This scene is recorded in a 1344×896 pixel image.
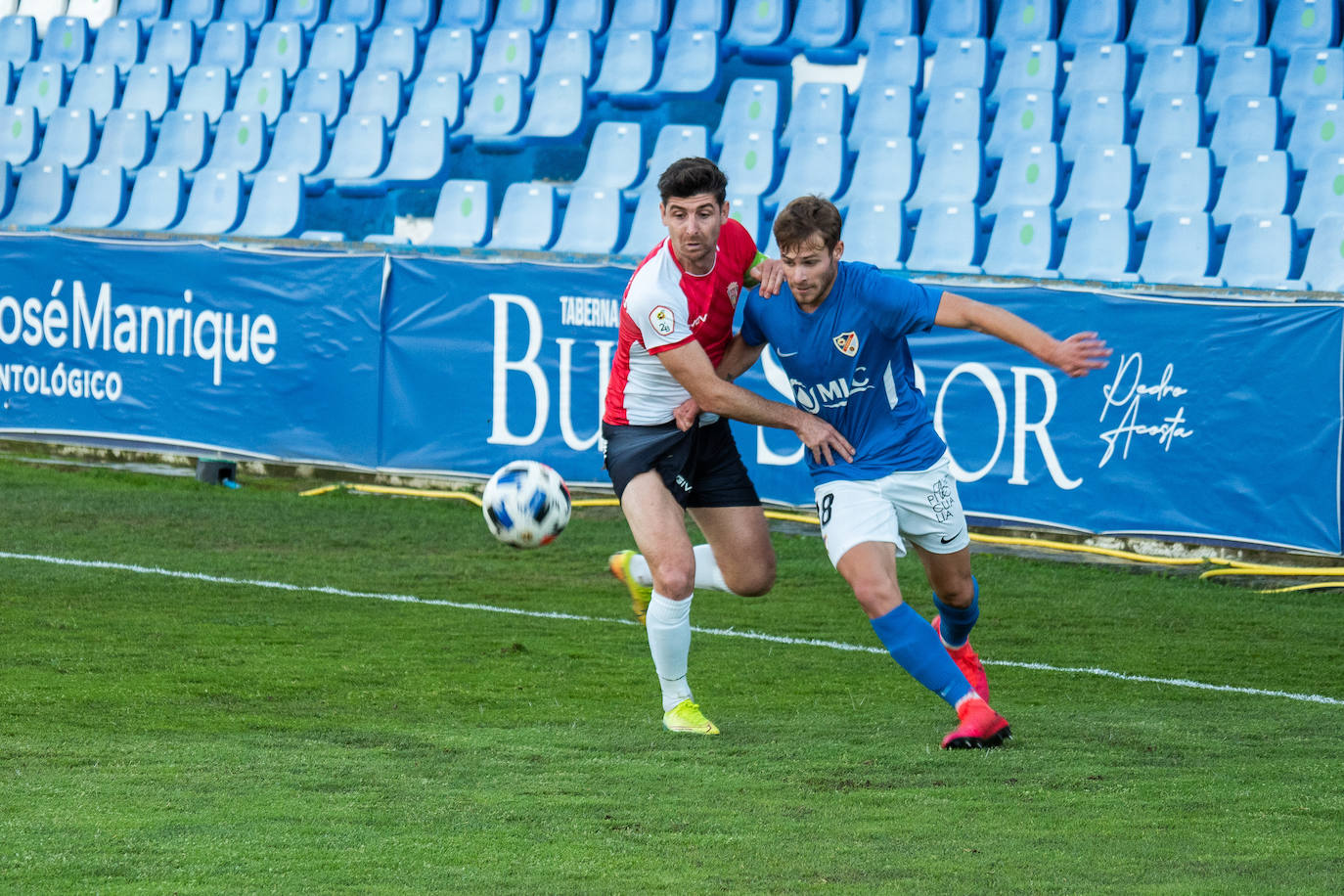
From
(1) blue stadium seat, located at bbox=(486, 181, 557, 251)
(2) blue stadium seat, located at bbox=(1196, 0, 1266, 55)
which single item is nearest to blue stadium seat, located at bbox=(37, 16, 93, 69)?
(1) blue stadium seat, located at bbox=(486, 181, 557, 251)

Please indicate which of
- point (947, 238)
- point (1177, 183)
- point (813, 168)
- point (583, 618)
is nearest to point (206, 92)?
point (813, 168)

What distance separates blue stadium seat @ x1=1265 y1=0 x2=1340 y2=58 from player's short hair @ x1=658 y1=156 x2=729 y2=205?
8912 mm

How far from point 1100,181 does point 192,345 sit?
270 inches

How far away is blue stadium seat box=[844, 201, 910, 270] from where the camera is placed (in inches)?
505

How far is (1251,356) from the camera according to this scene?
991 centimetres

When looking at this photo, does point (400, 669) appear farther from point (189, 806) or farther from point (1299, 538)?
point (1299, 538)

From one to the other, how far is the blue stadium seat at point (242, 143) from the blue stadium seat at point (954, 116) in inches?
253

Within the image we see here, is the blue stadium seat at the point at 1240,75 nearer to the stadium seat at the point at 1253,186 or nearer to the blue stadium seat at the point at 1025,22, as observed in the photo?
the stadium seat at the point at 1253,186

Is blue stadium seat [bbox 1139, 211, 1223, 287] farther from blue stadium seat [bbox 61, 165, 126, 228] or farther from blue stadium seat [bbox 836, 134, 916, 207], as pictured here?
blue stadium seat [bbox 61, 165, 126, 228]

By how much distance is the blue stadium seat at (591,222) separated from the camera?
14.0 meters

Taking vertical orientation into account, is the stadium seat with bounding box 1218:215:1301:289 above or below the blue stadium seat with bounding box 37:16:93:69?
below

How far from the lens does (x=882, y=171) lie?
13.6m

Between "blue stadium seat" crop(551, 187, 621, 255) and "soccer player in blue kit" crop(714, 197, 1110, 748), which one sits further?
"blue stadium seat" crop(551, 187, 621, 255)

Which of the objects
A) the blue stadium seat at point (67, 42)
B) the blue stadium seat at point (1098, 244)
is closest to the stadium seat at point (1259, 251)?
the blue stadium seat at point (1098, 244)
